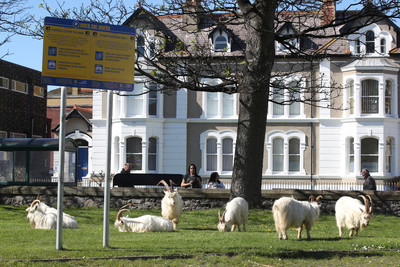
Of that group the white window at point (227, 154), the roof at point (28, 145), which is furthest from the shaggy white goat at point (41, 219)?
the white window at point (227, 154)

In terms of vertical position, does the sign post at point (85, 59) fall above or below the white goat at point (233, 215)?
above

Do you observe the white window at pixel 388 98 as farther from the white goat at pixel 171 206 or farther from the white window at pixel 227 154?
the white goat at pixel 171 206

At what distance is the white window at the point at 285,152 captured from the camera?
4103 centimetres

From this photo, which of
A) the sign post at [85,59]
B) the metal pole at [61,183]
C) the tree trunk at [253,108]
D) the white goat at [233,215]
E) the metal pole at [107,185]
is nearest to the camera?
the metal pole at [61,183]

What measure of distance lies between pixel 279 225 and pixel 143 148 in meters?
28.5

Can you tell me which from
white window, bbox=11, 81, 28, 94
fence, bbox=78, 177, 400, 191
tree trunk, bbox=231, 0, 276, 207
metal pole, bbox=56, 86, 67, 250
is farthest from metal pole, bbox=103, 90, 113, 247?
white window, bbox=11, 81, 28, 94

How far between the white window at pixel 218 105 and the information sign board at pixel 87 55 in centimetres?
2968

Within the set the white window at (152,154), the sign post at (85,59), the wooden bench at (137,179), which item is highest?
the sign post at (85,59)

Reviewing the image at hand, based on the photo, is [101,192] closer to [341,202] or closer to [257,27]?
[257,27]

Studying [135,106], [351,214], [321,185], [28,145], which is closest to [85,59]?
[351,214]

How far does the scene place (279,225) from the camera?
13.1 metres

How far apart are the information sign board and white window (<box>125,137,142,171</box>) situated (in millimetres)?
29664

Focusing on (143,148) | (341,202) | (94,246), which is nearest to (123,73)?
(94,246)

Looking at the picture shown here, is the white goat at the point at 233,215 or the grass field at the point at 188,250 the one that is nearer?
the grass field at the point at 188,250
